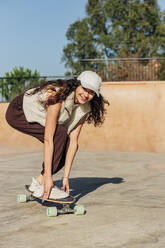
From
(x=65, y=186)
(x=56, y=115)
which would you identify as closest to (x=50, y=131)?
(x=56, y=115)

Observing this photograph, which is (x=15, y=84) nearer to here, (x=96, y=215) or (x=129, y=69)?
(x=129, y=69)

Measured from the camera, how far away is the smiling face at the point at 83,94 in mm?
3924

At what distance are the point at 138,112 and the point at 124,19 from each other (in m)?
33.9

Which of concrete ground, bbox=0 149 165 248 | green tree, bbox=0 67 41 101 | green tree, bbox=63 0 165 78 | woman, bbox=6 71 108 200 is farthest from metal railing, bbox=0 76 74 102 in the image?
green tree, bbox=63 0 165 78

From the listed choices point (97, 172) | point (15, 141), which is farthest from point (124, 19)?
point (97, 172)

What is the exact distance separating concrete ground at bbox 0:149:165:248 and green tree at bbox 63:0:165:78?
35563 mm

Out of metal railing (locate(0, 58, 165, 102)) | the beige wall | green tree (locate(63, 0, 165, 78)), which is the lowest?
the beige wall

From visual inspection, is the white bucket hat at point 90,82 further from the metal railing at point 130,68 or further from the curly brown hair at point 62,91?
the metal railing at point 130,68

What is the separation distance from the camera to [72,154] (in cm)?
432

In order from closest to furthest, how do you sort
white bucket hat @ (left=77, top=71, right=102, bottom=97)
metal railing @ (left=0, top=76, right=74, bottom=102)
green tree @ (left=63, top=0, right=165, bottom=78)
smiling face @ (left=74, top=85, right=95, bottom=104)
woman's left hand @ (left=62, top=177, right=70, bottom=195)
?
white bucket hat @ (left=77, top=71, right=102, bottom=97)
smiling face @ (left=74, top=85, right=95, bottom=104)
woman's left hand @ (left=62, top=177, right=70, bottom=195)
metal railing @ (left=0, top=76, right=74, bottom=102)
green tree @ (left=63, top=0, right=165, bottom=78)

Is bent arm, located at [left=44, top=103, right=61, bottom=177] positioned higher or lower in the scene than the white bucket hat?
lower

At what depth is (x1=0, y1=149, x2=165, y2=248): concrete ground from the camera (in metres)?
3.18

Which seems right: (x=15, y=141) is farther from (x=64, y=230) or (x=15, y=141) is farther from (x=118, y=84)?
(x=64, y=230)

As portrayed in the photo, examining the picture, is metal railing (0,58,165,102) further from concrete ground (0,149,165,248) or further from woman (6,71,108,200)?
woman (6,71,108,200)
